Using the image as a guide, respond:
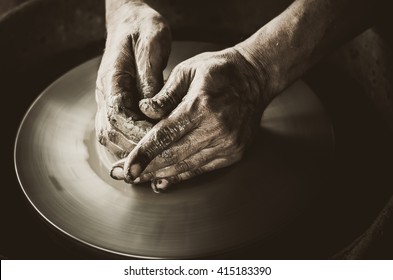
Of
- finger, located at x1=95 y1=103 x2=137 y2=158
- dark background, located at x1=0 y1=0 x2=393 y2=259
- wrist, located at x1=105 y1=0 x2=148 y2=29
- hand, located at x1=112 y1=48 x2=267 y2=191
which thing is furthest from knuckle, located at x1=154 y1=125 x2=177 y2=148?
wrist, located at x1=105 y1=0 x2=148 y2=29

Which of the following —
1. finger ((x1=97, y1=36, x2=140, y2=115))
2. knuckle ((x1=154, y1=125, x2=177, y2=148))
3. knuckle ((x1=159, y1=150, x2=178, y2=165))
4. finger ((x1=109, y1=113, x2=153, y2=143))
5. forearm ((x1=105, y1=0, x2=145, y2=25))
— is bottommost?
knuckle ((x1=159, y1=150, x2=178, y2=165))

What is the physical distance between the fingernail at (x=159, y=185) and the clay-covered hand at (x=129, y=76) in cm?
9

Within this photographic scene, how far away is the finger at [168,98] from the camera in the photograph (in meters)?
0.95

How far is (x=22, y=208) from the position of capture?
1.16m

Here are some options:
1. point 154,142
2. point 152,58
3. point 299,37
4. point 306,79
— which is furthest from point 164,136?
point 306,79

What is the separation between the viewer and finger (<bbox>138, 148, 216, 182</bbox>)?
3.31 ft

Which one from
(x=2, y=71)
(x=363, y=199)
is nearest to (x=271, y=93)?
(x=363, y=199)

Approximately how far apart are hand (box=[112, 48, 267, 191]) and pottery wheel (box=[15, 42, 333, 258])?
0.15ft

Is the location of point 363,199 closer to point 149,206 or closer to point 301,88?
point 301,88

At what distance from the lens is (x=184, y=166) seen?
1013 mm

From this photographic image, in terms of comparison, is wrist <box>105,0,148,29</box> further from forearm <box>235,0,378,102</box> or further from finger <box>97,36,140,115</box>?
forearm <box>235,0,378,102</box>
